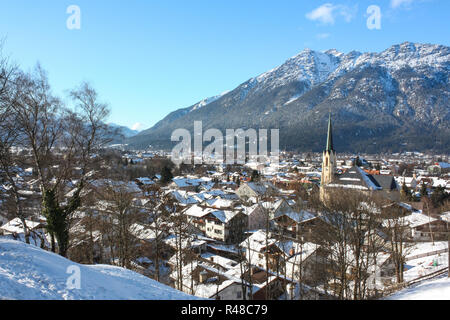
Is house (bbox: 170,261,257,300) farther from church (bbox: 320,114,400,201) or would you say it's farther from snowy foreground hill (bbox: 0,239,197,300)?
church (bbox: 320,114,400,201)

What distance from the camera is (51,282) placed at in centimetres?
576

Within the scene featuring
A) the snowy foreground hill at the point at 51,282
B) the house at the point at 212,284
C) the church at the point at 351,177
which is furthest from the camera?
the church at the point at 351,177

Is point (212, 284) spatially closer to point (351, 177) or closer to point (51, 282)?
point (51, 282)

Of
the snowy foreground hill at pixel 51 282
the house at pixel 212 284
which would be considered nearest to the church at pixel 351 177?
the house at pixel 212 284

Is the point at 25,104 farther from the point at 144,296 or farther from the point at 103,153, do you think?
the point at 144,296

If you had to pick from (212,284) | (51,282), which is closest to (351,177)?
(212,284)

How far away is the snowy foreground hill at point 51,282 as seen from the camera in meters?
5.19

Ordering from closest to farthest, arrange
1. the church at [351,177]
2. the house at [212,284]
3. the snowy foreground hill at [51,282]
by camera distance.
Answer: the snowy foreground hill at [51,282]
the house at [212,284]
the church at [351,177]

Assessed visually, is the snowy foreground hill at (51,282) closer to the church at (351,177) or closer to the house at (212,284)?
the house at (212,284)

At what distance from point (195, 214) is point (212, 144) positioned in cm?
13117

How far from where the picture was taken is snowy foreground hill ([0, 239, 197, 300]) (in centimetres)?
519

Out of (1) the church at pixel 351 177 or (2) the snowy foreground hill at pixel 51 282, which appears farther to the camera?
(1) the church at pixel 351 177

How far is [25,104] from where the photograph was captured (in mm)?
9383

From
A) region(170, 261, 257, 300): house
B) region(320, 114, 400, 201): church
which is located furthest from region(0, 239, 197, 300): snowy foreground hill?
region(320, 114, 400, 201): church
